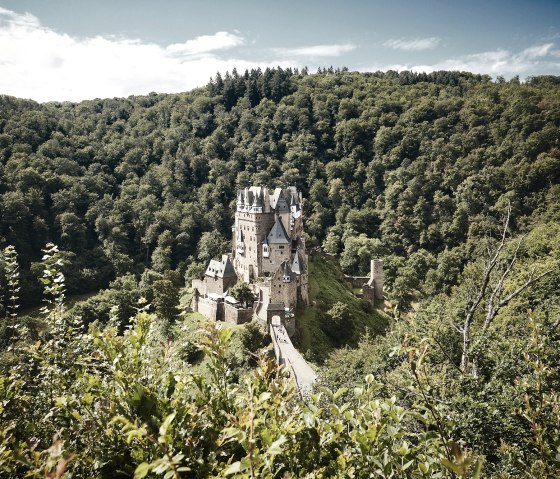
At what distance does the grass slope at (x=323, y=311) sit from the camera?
3634cm

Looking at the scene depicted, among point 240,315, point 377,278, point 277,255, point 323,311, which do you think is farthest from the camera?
point 377,278

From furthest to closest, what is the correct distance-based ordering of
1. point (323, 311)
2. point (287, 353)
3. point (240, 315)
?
1. point (323, 311)
2. point (240, 315)
3. point (287, 353)

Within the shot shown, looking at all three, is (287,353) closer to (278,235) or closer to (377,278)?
(278,235)

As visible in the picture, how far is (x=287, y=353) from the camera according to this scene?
3164cm

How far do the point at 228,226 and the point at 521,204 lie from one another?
165ft

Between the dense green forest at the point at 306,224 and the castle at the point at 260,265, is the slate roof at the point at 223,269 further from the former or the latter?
the dense green forest at the point at 306,224

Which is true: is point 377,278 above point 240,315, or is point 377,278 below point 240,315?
below

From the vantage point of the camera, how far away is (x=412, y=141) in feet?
285

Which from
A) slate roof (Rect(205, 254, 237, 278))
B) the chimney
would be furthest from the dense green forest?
slate roof (Rect(205, 254, 237, 278))

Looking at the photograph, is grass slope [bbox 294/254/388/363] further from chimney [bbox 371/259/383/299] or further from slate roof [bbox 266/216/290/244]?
slate roof [bbox 266/216/290/244]

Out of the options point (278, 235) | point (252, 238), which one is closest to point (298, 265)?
point (278, 235)

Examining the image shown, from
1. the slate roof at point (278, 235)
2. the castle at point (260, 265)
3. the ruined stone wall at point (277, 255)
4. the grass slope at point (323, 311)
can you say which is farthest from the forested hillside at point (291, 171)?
the slate roof at point (278, 235)

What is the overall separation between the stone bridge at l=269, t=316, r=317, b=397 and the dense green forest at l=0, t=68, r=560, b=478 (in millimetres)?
1426

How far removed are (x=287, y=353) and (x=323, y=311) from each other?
33.5ft
